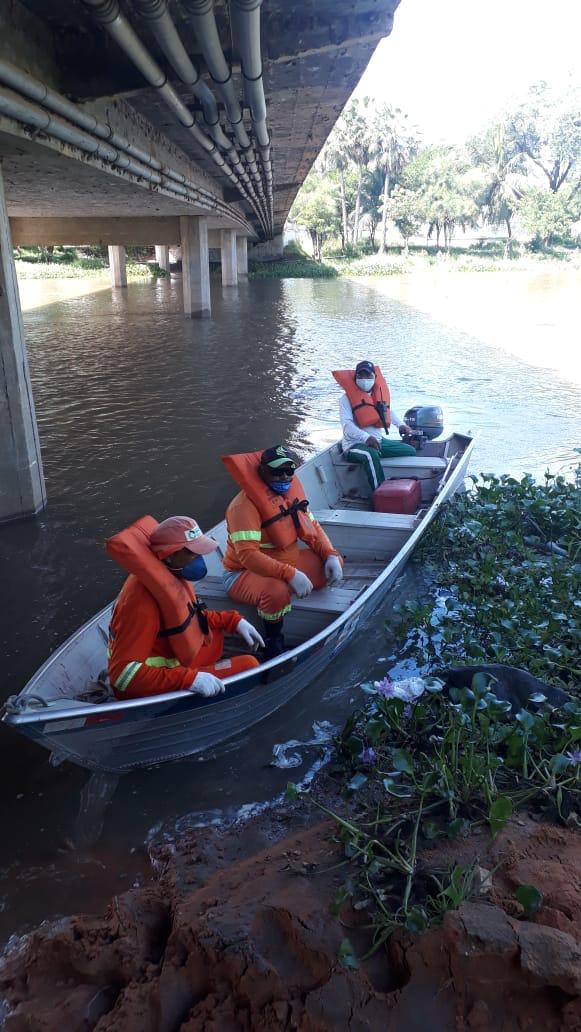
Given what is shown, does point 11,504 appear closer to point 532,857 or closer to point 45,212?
point 532,857

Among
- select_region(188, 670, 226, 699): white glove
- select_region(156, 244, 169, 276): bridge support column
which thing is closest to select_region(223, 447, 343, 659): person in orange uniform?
select_region(188, 670, 226, 699): white glove

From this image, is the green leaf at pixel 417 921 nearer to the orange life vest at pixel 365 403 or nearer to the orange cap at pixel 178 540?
the orange cap at pixel 178 540

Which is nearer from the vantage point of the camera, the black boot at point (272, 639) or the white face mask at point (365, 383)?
the black boot at point (272, 639)

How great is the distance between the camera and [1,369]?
7.79 meters

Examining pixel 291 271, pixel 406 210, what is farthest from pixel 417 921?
pixel 406 210

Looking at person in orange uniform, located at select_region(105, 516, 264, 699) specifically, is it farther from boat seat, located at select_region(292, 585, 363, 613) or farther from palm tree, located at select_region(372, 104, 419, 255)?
palm tree, located at select_region(372, 104, 419, 255)

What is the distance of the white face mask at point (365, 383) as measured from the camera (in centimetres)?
883

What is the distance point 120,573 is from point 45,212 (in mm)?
17205

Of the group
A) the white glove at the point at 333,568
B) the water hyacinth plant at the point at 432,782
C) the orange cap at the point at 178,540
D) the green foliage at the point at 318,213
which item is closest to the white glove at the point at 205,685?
the orange cap at the point at 178,540

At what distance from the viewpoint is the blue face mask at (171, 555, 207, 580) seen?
4.27 m

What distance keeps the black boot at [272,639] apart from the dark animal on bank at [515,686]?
4.78 ft

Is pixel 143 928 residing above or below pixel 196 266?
below

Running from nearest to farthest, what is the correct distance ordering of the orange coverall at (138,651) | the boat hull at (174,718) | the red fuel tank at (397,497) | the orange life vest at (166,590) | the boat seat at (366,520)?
the boat hull at (174,718) → the orange life vest at (166,590) → the orange coverall at (138,651) → the boat seat at (366,520) → the red fuel tank at (397,497)

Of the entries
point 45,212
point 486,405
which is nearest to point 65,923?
point 486,405
